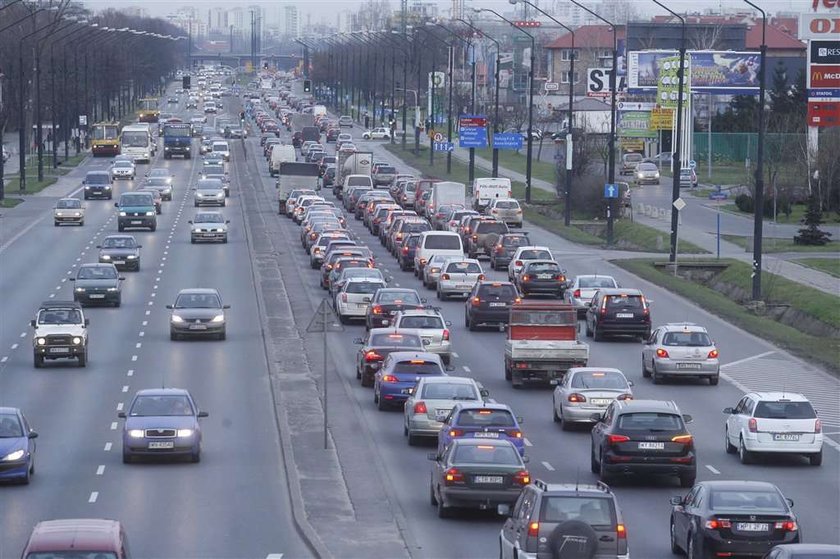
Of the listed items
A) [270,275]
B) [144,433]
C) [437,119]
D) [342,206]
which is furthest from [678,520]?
[437,119]

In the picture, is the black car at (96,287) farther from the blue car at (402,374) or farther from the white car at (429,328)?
the blue car at (402,374)

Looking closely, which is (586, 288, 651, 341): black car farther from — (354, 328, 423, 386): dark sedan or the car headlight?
the car headlight

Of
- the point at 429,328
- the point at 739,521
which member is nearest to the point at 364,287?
the point at 429,328

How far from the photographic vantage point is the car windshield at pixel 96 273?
52.7 meters

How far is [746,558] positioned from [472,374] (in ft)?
64.7

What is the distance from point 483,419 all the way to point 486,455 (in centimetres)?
312

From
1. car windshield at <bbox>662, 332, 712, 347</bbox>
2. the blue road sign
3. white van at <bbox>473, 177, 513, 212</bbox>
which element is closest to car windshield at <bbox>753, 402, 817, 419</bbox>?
car windshield at <bbox>662, 332, 712, 347</bbox>

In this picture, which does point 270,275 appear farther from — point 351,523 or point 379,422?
point 351,523

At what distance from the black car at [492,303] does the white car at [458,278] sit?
6.81 m

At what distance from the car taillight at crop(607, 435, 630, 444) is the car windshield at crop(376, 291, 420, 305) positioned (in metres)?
18.7

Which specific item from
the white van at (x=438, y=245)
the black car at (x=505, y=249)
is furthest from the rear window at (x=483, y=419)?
the black car at (x=505, y=249)

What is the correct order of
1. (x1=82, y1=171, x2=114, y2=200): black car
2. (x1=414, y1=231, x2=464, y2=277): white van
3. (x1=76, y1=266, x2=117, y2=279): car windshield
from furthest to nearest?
1. (x1=82, y1=171, x2=114, y2=200): black car
2. (x1=414, y1=231, x2=464, y2=277): white van
3. (x1=76, y1=266, x2=117, y2=279): car windshield

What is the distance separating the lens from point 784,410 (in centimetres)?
2986

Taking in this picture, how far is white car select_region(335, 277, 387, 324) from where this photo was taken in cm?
4903
